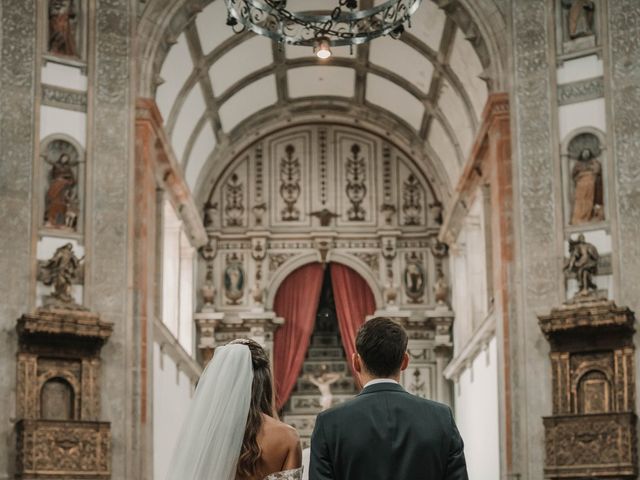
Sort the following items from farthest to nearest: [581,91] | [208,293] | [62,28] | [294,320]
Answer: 1. [294,320]
2. [208,293]
3. [62,28]
4. [581,91]

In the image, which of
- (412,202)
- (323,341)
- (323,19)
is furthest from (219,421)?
(323,341)

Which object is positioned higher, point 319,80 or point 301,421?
point 319,80

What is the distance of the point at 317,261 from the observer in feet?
89.8

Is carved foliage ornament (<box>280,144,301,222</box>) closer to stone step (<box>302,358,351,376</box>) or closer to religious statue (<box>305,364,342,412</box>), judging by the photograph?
stone step (<box>302,358,351,376</box>)

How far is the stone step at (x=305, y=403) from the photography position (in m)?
27.1

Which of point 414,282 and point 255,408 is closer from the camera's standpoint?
point 255,408

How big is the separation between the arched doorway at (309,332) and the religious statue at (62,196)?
33.1 feet

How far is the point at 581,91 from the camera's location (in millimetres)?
17797

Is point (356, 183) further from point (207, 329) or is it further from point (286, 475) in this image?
point (286, 475)

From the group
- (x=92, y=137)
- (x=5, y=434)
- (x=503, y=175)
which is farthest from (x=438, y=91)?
(x=5, y=434)

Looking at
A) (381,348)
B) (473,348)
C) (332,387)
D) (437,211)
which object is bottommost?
(332,387)

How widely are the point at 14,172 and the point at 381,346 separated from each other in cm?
1313

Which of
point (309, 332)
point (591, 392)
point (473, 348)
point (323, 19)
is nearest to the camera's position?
point (323, 19)

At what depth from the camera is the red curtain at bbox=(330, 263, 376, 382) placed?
1072 inches
